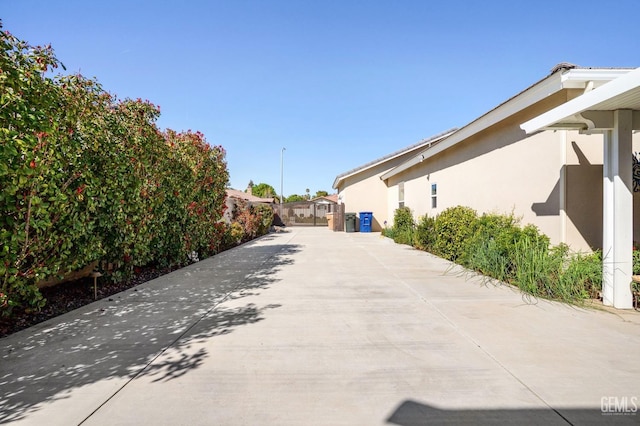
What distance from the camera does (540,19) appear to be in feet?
26.9

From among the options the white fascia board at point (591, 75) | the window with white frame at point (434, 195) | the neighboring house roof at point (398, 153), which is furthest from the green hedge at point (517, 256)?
the neighboring house roof at point (398, 153)

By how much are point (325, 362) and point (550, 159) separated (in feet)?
18.8

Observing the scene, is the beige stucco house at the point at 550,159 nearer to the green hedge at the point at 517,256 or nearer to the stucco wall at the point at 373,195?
the green hedge at the point at 517,256

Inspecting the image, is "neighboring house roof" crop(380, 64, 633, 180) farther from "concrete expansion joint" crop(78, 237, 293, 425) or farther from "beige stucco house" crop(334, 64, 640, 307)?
"concrete expansion joint" crop(78, 237, 293, 425)

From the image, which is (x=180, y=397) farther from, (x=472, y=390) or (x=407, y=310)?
(x=407, y=310)

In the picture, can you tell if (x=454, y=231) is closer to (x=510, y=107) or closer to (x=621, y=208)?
(x=510, y=107)

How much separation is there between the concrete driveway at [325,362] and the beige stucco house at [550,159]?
184 cm

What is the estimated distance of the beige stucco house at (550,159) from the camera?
15.3 ft

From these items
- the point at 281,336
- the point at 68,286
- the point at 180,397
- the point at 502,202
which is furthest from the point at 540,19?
the point at 68,286

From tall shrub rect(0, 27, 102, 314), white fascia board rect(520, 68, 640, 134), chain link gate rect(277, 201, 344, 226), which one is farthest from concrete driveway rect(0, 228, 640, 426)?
chain link gate rect(277, 201, 344, 226)

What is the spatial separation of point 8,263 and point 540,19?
12015 mm

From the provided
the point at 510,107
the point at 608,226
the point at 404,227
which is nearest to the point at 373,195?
the point at 404,227

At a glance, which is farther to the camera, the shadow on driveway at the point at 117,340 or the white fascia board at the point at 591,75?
the white fascia board at the point at 591,75

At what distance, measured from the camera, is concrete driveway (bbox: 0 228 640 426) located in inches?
85.0
